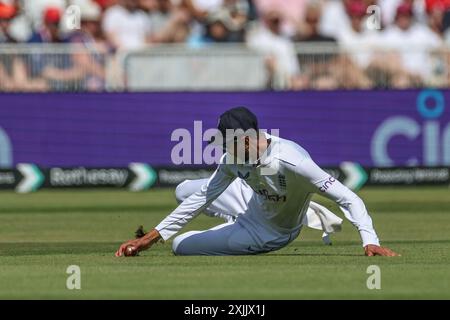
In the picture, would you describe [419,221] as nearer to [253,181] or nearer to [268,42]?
[253,181]

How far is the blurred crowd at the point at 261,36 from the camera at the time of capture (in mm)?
21203

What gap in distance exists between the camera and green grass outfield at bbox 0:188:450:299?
9.10m

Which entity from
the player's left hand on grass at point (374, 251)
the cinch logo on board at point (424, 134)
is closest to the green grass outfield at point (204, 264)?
the player's left hand on grass at point (374, 251)

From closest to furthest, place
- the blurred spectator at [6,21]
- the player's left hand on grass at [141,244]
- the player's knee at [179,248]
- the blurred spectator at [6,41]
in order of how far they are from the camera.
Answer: the player's left hand on grass at [141,244], the player's knee at [179,248], the blurred spectator at [6,41], the blurred spectator at [6,21]

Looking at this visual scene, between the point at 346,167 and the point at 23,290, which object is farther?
the point at 346,167

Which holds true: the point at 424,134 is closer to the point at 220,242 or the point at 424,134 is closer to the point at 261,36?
the point at 261,36

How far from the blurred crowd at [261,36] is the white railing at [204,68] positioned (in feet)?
0.05

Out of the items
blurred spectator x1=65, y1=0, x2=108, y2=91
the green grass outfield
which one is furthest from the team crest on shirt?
blurred spectator x1=65, y1=0, x2=108, y2=91

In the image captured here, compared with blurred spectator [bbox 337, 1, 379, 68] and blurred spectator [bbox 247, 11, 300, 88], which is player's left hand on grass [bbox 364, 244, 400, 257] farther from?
blurred spectator [bbox 337, 1, 379, 68]

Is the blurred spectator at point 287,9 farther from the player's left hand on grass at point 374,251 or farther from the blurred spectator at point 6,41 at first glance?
the player's left hand on grass at point 374,251

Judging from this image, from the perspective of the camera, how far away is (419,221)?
621 inches

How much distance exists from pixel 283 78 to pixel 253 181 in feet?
35.0

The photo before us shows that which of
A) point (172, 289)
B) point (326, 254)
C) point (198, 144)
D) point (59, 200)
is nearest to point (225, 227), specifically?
point (326, 254)

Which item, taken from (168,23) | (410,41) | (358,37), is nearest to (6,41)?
(168,23)
